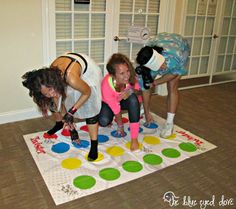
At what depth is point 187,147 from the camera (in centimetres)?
224

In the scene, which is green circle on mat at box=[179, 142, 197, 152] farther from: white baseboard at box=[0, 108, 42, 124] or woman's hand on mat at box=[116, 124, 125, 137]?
white baseboard at box=[0, 108, 42, 124]

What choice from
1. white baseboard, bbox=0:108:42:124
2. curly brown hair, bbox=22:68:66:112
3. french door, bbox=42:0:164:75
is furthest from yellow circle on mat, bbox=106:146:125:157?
french door, bbox=42:0:164:75

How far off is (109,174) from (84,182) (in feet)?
0.61

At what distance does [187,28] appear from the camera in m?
3.67

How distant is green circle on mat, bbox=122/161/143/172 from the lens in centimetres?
190

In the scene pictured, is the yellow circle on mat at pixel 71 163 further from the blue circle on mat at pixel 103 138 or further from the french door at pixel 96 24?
the french door at pixel 96 24

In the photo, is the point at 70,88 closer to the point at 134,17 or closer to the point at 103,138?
the point at 103,138

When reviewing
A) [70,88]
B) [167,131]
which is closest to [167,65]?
[167,131]

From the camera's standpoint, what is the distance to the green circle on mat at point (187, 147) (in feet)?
7.23

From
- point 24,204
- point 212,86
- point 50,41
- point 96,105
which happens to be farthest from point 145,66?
point 212,86

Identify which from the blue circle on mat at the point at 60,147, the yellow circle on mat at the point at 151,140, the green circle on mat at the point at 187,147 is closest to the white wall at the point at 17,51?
the blue circle on mat at the point at 60,147

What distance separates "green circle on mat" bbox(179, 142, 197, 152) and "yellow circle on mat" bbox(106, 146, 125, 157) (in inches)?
19.8

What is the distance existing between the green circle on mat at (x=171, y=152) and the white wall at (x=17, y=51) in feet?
4.50

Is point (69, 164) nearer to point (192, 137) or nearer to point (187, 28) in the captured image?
point (192, 137)
